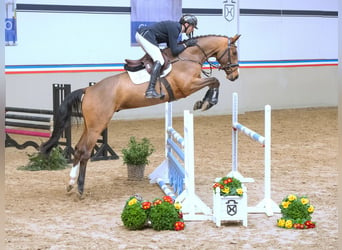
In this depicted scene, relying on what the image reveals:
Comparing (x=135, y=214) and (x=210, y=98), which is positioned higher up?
(x=210, y=98)

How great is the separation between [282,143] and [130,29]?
4.88 meters

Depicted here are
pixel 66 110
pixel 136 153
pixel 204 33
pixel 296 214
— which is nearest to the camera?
pixel 296 214

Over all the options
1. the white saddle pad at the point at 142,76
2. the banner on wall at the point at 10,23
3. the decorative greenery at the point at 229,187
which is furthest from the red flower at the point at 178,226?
the banner on wall at the point at 10,23

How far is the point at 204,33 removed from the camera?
45.8 ft

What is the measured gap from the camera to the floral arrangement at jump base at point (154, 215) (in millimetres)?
4625

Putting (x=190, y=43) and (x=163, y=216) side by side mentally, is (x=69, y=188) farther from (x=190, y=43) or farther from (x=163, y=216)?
(x=190, y=43)

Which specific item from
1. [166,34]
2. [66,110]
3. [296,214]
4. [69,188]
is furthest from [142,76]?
[296,214]

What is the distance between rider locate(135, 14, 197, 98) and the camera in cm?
604

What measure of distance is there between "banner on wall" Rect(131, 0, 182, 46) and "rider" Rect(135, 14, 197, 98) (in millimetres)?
6964

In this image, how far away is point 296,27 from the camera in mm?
15336

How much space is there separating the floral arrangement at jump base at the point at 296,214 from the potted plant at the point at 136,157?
2.39 m

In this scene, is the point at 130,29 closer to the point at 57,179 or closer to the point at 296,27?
the point at 296,27

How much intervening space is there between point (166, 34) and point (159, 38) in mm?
87

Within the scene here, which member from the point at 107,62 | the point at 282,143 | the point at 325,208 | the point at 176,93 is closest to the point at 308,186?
the point at 325,208
